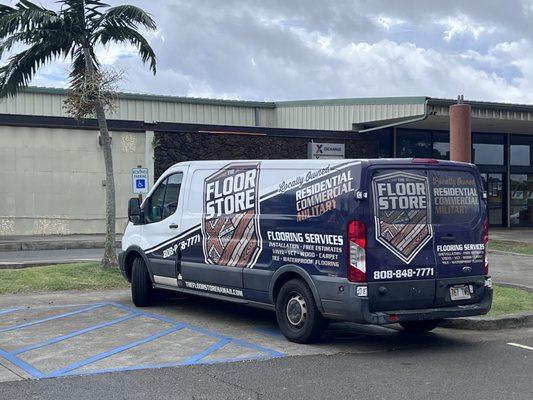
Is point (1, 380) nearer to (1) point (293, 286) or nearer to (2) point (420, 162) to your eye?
(1) point (293, 286)

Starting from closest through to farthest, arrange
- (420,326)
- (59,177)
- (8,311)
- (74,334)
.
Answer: (74,334), (420,326), (8,311), (59,177)

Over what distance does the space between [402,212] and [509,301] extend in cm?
401

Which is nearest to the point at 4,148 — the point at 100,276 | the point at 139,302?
the point at 100,276

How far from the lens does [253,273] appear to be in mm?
9211

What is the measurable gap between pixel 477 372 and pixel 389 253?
154cm

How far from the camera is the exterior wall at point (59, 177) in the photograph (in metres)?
25.0

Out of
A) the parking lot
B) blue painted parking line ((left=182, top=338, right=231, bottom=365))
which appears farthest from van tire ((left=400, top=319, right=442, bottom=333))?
blue painted parking line ((left=182, top=338, right=231, bottom=365))

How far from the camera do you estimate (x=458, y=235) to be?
864 cm

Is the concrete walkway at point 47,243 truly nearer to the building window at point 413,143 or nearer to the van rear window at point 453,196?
the building window at point 413,143

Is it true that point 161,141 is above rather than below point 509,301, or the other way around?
above

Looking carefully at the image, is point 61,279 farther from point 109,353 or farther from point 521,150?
point 521,150

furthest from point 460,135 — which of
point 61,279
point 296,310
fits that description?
point 61,279

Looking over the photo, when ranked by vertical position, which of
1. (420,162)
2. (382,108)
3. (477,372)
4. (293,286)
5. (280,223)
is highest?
(382,108)

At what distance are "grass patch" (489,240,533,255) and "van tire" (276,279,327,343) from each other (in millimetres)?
13470
